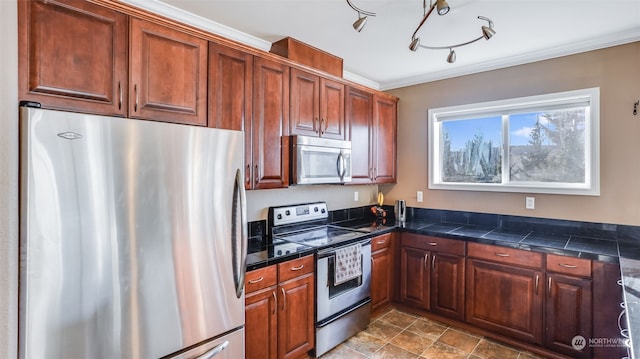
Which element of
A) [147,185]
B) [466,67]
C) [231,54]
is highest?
[466,67]

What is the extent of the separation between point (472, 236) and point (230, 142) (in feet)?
7.50

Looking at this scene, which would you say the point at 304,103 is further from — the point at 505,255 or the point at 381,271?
the point at 505,255

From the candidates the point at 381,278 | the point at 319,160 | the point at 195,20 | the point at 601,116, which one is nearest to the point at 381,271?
the point at 381,278

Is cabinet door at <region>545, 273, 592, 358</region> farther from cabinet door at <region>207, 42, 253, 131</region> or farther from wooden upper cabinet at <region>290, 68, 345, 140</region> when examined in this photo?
cabinet door at <region>207, 42, 253, 131</region>

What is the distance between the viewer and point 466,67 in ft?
11.0

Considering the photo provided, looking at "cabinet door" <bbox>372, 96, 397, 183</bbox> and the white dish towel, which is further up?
"cabinet door" <bbox>372, 96, 397, 183</bbox>

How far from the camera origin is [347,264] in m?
2.68

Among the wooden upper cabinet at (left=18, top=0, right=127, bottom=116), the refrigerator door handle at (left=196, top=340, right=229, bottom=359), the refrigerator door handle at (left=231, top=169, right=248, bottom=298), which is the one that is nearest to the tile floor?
the refrigerator door handle at (left=196, top=340, right=229, bottom=359)

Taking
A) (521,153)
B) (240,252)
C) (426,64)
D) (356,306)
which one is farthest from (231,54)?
(521,153)

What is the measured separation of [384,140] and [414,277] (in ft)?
5.11

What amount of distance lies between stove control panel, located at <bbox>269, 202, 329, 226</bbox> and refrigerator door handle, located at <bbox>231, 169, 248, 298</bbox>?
0.95 m

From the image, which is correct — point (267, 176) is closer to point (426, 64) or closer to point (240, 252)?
point (240, 252)

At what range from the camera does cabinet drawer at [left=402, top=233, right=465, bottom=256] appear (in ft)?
9.71

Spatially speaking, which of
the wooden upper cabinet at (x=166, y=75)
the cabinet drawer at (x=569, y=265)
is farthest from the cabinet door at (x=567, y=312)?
the wooden upper cabinet at (x=166, y=75)
